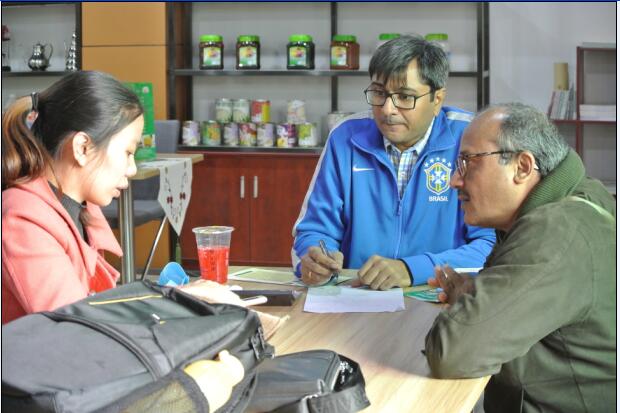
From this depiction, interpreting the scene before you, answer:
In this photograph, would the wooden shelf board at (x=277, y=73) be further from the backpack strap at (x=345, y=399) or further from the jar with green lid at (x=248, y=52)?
the backpack strap at (x=345, y=399)

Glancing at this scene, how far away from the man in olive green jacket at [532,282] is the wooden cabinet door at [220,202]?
11.9 ft

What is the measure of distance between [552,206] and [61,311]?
3.12 ft

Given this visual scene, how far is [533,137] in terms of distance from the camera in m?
1.73

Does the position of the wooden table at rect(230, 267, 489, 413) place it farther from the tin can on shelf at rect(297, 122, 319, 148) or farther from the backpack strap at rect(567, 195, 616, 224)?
the tin can on shelf at rect(297, 122, 319, 148)

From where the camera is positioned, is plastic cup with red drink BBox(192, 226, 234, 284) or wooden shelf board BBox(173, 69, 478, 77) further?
wooden shelf board BBox(173, 69, 478, 77)

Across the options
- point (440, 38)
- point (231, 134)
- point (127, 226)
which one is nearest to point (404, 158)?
point (127, 226)

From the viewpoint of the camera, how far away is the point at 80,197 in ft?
5.60

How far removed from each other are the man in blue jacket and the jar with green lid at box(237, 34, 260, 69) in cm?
299

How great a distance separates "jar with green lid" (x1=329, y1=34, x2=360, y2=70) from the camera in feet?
17.3

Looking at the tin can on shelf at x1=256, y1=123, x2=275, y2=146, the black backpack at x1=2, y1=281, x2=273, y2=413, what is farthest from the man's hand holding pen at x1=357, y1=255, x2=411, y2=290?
the tin can on shelf at x1=256, y1=123, x2=275, y2=146

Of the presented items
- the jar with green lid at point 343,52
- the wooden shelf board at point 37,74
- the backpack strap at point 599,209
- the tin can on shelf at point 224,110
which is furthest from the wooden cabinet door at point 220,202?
the backpack strap at point 599,209

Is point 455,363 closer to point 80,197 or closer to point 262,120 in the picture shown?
point 80,197

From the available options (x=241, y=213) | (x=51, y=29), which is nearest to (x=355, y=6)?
(x=241, y=213)

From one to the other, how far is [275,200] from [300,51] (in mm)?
939
